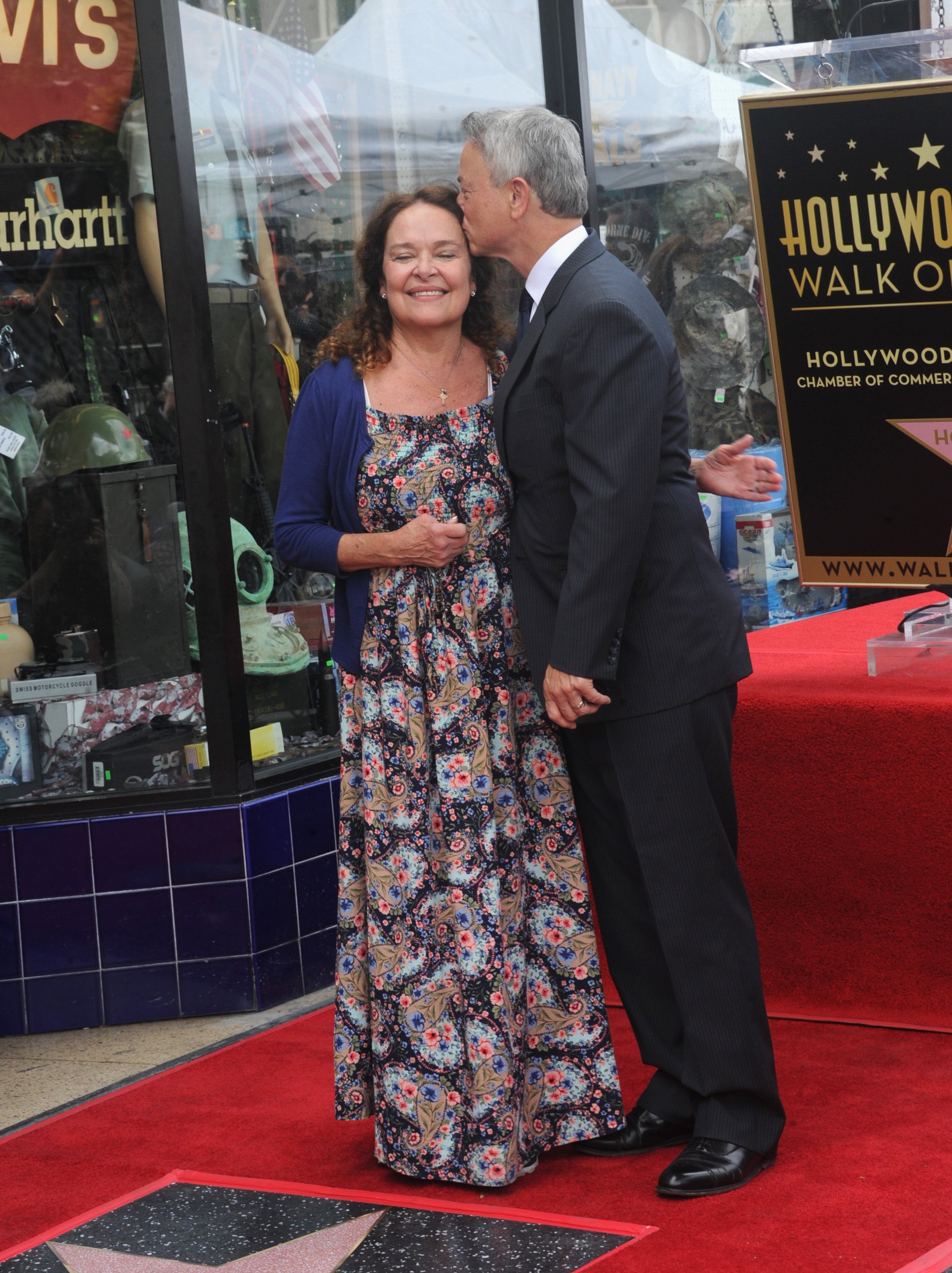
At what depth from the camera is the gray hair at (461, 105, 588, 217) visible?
256 centimetres

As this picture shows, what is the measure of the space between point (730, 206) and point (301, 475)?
296 centimetres

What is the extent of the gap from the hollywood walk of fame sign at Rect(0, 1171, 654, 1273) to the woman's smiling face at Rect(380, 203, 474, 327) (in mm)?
1510

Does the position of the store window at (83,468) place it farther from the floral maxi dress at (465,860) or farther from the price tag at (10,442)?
the floral maxi dress at (465,860)

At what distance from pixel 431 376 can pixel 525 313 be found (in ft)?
0.65

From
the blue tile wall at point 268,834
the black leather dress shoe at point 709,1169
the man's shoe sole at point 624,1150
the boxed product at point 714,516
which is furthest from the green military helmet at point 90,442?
the black leather dress shoe at point 709,1169

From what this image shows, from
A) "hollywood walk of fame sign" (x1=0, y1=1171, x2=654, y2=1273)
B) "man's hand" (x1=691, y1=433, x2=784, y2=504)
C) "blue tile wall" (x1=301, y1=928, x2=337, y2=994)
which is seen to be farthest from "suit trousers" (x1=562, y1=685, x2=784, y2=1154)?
"blue tile wall" (x1=301, y1=928, x2=337, y2=994)

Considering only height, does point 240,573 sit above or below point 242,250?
below

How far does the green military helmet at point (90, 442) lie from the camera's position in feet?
13.0

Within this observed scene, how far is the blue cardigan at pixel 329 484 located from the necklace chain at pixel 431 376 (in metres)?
0.09

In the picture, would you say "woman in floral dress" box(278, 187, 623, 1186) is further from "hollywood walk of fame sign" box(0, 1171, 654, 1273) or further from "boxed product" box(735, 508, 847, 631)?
"boxed product" box(735, 508, 847, 631)

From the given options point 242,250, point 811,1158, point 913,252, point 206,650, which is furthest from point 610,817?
point 242,250

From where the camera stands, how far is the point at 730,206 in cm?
528

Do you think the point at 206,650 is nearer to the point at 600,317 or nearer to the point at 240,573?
the point at 240,573

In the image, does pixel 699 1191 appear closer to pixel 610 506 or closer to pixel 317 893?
pixel 610 506
